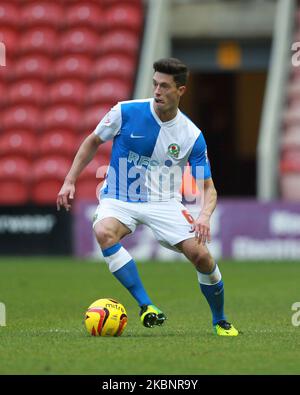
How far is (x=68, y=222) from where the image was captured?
61.4ft

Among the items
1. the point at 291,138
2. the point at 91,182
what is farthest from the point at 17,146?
the point at 291,138

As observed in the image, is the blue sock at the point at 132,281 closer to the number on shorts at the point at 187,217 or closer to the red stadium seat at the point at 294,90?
the number on shorts at the point at 187,217

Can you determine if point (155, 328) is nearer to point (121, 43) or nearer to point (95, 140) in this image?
point (95, 140)

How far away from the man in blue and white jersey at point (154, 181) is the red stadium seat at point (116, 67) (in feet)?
42.7

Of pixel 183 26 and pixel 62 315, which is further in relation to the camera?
pixel 183 26

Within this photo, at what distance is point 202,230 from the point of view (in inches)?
324

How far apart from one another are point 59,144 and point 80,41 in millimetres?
2686

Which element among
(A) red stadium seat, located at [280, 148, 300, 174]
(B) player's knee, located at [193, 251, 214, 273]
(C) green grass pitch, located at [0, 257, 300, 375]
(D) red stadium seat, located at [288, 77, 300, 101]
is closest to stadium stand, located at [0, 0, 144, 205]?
(D) red stadium seat, located at [288, 77, 300, 101]

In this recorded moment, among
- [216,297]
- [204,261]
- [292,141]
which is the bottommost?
[292,141]

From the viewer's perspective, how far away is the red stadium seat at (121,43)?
72.8 ft

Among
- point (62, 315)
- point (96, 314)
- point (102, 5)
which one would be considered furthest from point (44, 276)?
point (102, 5)
